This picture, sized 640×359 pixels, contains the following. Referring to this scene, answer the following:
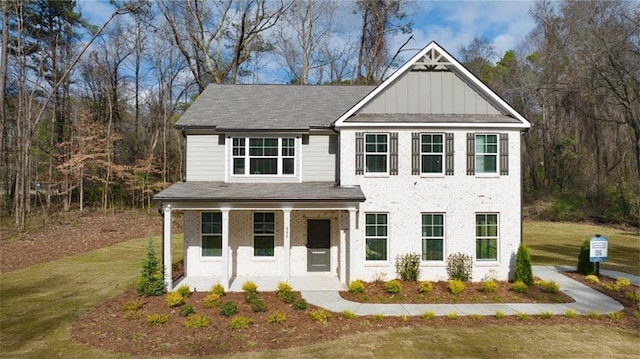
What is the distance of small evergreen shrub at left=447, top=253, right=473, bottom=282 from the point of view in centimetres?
1459

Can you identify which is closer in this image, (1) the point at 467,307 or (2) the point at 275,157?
(1) the point at 467,307

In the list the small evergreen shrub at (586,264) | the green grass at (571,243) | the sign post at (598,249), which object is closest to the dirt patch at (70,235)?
the sign post at (598,249)

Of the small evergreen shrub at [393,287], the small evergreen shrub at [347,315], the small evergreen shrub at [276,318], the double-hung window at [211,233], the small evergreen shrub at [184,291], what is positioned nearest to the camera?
the small evergreen shrub at [276,318]

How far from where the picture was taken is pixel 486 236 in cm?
1488

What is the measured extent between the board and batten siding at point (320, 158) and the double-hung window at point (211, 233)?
3998 millimetres

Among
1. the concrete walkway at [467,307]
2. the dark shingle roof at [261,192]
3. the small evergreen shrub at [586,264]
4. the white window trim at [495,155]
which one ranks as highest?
the white window trim at [495,155]

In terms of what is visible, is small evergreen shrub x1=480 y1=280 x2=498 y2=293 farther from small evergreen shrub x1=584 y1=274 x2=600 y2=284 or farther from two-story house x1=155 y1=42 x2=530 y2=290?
small evergreen shrub x1=584 y1=274 x2=600 y2=284

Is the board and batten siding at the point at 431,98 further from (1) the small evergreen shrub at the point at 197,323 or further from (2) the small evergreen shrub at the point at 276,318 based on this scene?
(1) the small evergreen shrub at the point at 197,323

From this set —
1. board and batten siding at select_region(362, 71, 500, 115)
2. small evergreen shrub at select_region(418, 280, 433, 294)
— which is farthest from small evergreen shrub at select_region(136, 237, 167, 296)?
board and batten siding at select_region(362, 71, 500, 115)

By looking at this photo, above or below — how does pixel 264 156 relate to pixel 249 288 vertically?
above

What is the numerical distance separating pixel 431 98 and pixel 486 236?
581 centimetres

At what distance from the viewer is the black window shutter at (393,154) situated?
14.8 m

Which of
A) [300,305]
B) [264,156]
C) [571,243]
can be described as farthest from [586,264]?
[264,156]

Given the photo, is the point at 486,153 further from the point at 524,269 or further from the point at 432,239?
the point at 524,269
